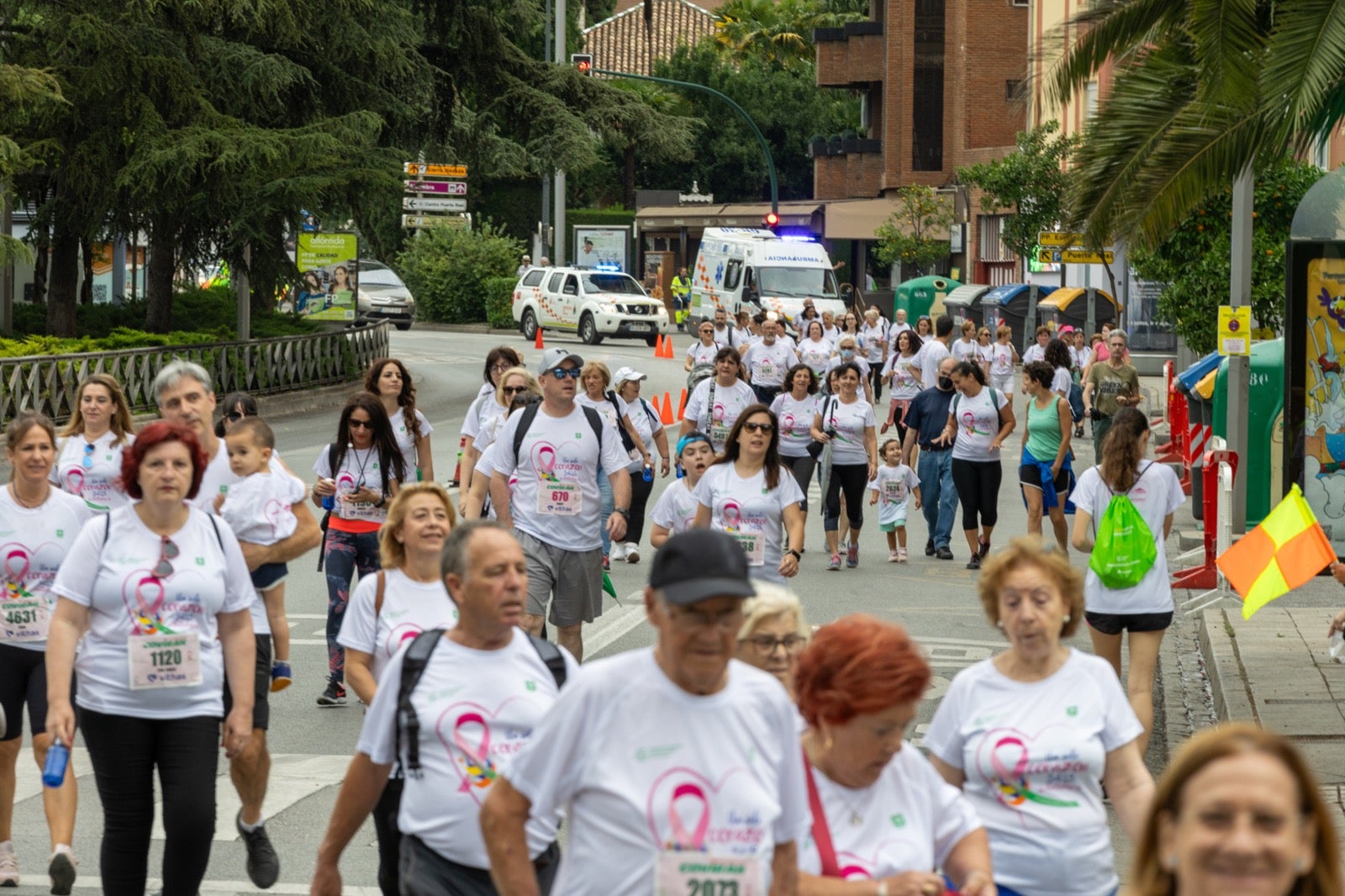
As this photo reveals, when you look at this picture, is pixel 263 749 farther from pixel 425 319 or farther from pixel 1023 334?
pixel 425 319

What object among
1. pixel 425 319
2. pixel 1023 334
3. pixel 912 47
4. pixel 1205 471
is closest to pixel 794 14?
pixel 912 47

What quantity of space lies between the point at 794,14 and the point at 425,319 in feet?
103

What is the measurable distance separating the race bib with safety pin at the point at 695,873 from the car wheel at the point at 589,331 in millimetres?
44375

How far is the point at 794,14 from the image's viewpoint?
84.6 metres

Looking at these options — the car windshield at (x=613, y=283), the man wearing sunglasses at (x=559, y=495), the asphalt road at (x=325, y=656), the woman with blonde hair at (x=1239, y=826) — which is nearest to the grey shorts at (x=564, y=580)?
the man wearing sunglasses at (x=559, y=495)

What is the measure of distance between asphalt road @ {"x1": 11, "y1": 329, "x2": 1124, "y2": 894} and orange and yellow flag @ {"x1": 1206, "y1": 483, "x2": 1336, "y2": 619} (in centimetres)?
191

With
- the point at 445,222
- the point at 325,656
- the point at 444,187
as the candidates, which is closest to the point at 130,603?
the point at 325,656

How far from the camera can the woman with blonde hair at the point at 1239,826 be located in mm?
2693

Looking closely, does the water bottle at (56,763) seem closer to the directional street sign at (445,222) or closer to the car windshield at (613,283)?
the car windshield at (613,283)

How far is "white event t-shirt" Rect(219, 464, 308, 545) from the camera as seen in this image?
804 centimetres

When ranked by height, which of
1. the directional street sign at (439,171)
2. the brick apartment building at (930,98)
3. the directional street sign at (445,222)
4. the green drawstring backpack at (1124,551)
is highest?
the brick apartment building at (930,98)

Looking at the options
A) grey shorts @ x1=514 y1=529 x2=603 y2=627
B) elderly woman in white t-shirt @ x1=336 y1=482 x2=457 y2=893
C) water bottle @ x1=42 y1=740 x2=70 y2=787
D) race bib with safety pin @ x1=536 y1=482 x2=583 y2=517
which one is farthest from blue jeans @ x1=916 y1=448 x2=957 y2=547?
water bottle @ x1=42 y1=740 x2=70 y2=787

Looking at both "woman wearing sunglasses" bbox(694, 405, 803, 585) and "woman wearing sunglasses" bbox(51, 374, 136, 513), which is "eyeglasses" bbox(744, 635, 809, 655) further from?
"woman wearing sunglasses" bbox(694, 405, 803, 585)

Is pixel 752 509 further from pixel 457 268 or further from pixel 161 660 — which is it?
pixel 457 268
